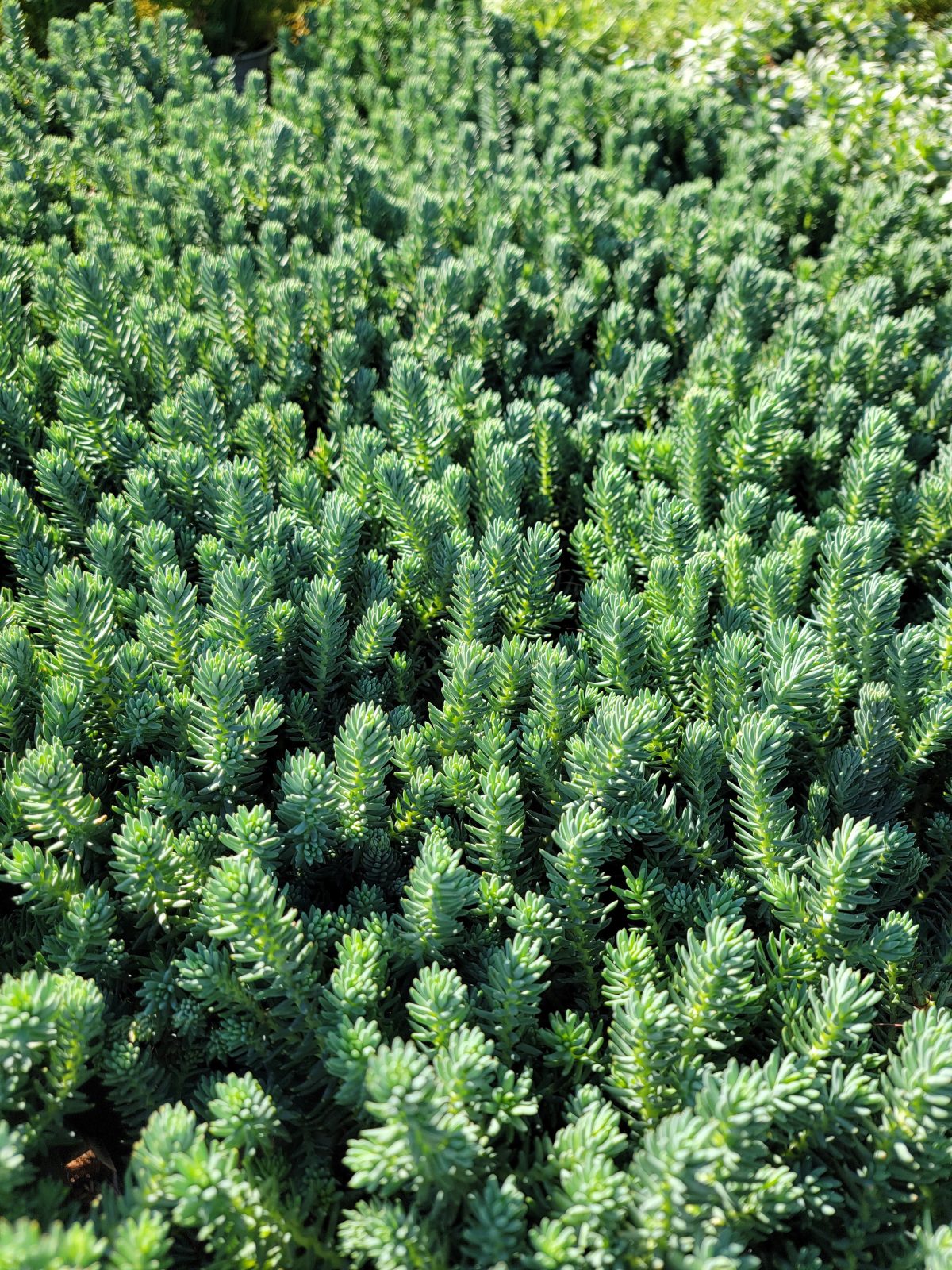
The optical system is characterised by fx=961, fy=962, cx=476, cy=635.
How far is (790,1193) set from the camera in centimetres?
127

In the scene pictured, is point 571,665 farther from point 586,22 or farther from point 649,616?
point 586,22

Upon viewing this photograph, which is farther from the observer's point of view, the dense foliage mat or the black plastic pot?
the black plastic pot

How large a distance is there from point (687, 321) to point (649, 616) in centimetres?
152

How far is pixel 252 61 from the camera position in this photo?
6.18m

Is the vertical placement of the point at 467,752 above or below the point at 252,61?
below

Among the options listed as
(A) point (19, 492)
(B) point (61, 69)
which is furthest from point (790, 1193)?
(B) point (61, 69)

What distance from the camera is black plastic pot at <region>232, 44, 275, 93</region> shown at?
611cm

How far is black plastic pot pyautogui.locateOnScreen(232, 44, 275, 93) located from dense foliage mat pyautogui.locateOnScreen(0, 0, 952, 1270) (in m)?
3.41

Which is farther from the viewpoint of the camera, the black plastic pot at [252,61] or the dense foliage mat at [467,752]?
the black plastic pot at [252,61]

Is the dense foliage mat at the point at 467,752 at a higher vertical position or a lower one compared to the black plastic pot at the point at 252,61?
lower

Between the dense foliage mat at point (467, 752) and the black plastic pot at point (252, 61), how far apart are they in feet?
11.2

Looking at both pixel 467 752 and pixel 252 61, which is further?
pixel 252 61

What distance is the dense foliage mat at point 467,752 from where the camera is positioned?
51.3 inches

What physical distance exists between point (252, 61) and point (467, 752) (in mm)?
5995
